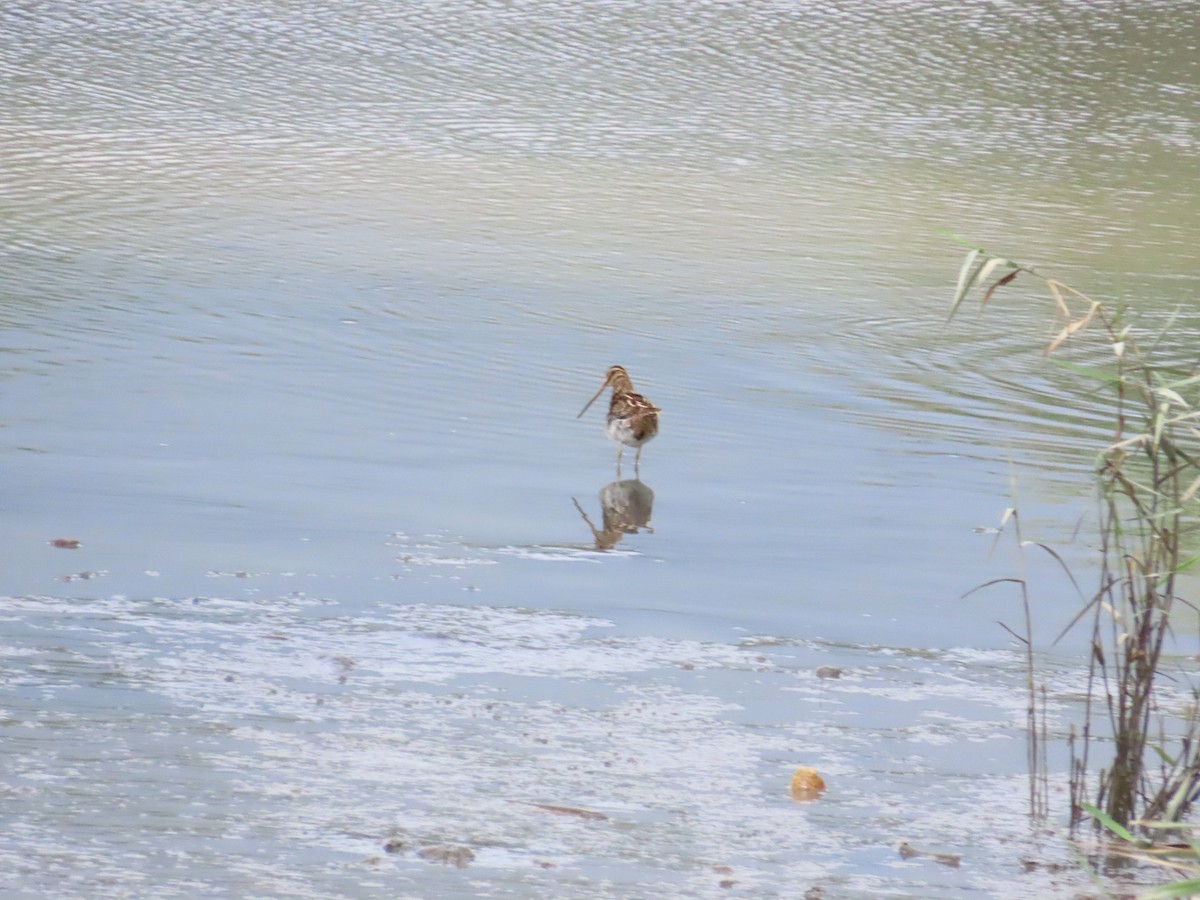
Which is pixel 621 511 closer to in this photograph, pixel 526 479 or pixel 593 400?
pixel 526 479

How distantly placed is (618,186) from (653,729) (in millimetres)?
10601

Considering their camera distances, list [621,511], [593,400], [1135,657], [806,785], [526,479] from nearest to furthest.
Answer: [1135,657] → [806,785] → [621,511] → [526,479] → [593,400]

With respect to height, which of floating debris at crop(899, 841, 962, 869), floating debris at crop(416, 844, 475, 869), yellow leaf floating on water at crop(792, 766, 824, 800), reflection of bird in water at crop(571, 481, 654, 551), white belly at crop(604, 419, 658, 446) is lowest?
floating debris at crop(416, 844, 475, 869)

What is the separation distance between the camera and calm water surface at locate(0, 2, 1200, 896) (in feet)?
16.1

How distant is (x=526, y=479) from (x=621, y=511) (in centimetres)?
58

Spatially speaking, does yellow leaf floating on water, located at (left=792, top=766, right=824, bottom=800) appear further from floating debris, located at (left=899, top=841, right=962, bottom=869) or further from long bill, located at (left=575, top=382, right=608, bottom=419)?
long bill, located at (left=575, top=382, right=608, bottom=419)

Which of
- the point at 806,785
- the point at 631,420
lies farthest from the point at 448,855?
the point at 631,420

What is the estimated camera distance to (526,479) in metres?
8.27

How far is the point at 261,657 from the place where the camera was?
594 centimetres

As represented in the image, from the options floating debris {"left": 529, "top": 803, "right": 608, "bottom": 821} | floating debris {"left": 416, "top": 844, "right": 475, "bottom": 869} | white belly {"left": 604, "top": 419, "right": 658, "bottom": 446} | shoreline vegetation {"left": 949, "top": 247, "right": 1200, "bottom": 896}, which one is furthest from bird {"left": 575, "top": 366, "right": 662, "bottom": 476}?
floating debris {"left": 416, "top": 844, "right": 475, "bottom": 869}

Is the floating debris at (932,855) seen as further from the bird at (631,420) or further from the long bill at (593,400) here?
the long bill at (593,400)

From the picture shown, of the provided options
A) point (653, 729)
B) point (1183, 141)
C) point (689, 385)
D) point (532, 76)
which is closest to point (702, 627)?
point (653, 729)

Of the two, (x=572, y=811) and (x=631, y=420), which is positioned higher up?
(x=631, y=420)

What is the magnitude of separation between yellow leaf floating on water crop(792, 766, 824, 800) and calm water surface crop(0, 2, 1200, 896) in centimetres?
6
